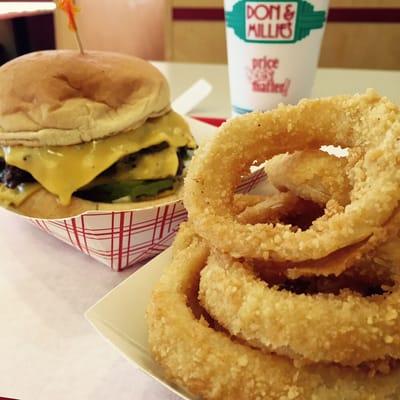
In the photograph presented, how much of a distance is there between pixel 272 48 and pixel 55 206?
850 millimetres

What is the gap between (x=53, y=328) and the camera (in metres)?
1.01

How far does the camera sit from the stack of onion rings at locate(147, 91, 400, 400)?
68 centimetres

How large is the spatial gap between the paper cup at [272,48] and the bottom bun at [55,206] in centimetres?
67

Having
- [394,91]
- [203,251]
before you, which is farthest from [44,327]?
[394,91]

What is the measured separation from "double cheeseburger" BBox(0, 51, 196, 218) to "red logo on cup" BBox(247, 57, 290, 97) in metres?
0.47

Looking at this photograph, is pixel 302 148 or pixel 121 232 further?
pixel 121 232

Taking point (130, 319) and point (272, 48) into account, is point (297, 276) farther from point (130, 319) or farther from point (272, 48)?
point (272, 48)

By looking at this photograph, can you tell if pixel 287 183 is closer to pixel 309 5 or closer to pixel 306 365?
pixel 306 365

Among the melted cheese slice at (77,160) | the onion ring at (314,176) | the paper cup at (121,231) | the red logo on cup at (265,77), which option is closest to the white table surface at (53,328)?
the paper cup at (121,231)

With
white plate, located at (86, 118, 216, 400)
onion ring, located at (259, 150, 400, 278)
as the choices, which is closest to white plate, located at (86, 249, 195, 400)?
white plate, located at (86, 118, 216, 400)

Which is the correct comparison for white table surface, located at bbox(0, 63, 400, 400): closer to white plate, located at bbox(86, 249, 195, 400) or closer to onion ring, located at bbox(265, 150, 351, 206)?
white plate, located at bbox(86, 249, 195, 400)

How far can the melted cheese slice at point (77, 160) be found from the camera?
1268 millimetres

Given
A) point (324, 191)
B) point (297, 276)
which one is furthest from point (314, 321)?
point (324, 191)

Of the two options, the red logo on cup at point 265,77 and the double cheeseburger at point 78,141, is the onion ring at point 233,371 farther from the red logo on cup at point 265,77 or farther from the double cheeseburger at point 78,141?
the red logo on cup at point 265,77
